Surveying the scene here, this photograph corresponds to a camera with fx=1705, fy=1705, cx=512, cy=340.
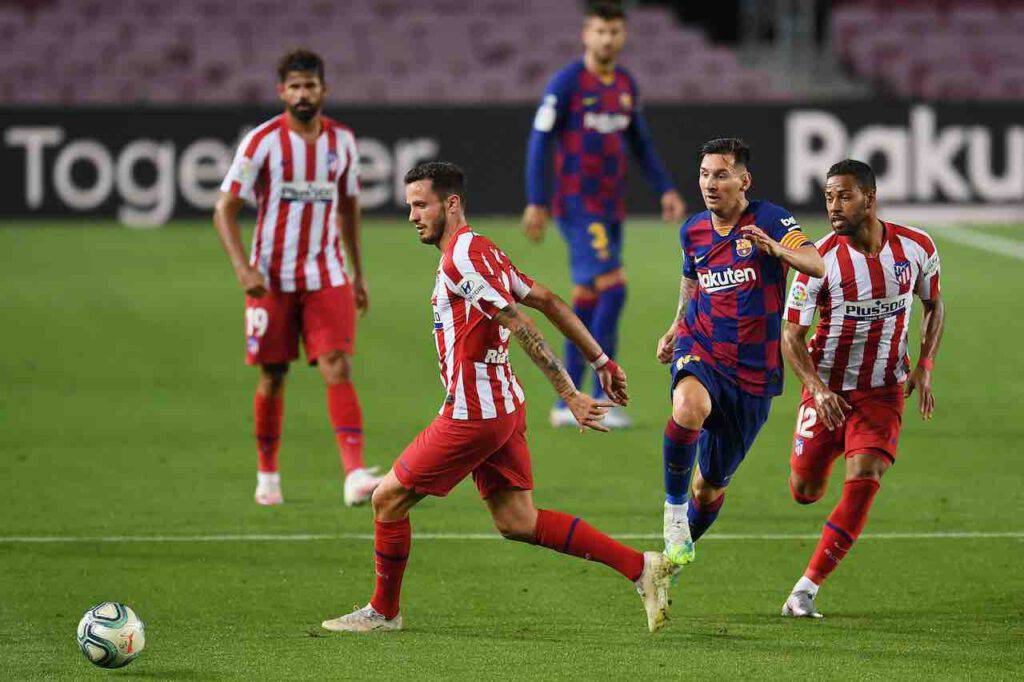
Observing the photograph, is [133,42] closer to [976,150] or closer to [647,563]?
[976,150]

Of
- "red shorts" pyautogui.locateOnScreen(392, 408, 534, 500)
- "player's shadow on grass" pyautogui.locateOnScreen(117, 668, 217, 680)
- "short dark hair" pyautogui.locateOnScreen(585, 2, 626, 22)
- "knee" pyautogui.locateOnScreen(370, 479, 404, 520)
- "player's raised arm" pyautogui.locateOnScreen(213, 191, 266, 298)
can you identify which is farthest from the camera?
"short dark hair" pyautogui.locateOnScreen(585, 2, 626, 22)

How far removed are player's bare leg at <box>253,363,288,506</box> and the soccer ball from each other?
281 cm

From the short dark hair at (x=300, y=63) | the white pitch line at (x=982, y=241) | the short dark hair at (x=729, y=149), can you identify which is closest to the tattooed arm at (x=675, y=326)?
the short dark hair at (x=729, y=149)

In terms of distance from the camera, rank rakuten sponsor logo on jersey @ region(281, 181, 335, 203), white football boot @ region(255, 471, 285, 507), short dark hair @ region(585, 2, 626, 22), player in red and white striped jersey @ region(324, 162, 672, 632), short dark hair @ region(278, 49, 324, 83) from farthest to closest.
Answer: short dark hair @ region(585, 2, 626, 22)
rakuten sponsor logo on jersey @ region(281, 181, 335, 203)
white football boot @ region(255, 471, 285, 507)
short dark hair @ region(278, 49, 324, 83)
player in red and white striped jersey @ region(324, 162, 672, 632)

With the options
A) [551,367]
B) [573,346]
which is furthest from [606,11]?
[551,367]

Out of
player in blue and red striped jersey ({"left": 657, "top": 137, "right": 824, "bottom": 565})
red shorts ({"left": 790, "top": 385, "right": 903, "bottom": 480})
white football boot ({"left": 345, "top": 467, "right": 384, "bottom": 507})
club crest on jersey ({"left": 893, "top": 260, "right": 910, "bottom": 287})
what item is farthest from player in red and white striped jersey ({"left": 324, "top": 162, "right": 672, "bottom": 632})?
white football boot ({"left": 345, "top": 467, "right": 384, "bottom": 507})

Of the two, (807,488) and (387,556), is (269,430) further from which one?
(807,488)

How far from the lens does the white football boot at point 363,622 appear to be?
6.12 m

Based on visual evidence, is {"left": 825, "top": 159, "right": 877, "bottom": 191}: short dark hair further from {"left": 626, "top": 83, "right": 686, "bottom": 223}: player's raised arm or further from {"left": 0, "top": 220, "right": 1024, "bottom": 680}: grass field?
{"left": 626, "top": 83, "right": 686, "bottom": 223}: player's raised arm

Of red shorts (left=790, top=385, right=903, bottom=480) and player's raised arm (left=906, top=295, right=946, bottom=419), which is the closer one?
red shorts (left=790, top=385, right=903, bottom=480)

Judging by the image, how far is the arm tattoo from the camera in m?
5.71

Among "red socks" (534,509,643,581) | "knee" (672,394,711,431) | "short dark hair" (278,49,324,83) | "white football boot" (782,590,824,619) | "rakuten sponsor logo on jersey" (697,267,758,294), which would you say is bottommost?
"white football boot" (782,590,824,619)

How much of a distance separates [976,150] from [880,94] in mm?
4099

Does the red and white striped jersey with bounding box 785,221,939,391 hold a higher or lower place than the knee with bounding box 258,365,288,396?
higher
